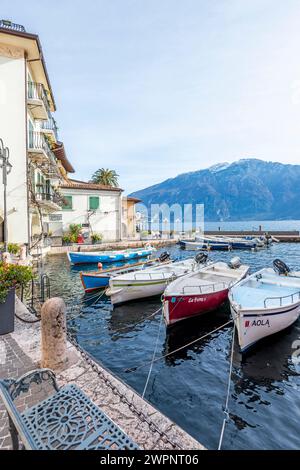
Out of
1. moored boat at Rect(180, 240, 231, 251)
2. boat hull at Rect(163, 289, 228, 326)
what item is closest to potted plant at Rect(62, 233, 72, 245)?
moored boat at Rect(180, 240, 231, 251)

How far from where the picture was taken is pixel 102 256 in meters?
24.6

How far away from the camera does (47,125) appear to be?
27.2 m

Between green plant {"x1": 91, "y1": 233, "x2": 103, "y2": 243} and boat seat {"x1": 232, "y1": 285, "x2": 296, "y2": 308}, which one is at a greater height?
green plant {"x1": 91, "y1": 233, "x2": 103, "y2": 243}

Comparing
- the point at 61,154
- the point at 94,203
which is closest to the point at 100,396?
the point at 94,203

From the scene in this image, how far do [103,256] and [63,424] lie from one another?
22.4 meters

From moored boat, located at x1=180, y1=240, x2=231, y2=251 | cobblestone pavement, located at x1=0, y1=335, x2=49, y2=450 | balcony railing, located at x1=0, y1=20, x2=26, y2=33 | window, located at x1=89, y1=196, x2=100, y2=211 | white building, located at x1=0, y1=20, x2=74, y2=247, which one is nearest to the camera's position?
cobblestone pavement, located at x1=0, y1=335, x2=49, y2=450

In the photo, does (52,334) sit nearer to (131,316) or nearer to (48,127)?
(131,316)

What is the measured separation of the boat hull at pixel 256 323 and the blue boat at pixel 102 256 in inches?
682

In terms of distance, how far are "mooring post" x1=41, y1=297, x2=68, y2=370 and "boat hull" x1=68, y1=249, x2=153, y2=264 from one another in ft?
61.7

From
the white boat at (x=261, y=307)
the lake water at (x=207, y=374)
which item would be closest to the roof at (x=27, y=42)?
the lake water at (x=207, y=374)

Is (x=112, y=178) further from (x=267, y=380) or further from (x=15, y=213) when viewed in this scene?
(x=267, y=380)

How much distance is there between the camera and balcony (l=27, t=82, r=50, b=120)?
2173 cm

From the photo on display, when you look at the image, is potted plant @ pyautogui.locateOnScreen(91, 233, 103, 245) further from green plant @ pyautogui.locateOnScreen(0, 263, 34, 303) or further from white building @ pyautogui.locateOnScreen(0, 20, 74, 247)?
green plant @ pyautogui.locateOnScreen(0, 263, 34, 303)

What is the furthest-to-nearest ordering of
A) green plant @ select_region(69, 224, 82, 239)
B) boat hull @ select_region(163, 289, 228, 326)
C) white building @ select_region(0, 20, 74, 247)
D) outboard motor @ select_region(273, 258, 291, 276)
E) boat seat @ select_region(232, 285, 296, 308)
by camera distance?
green plant @ select_region(69, 224, 82, 239), white building @ select_region(0, 20, 74, 247), outboard motor @ select_region(273, 258, 291, 276), boat hull @ select_region(163, 289, 228, 326), boat seat @ select_region(232, 285, 296, 308)
